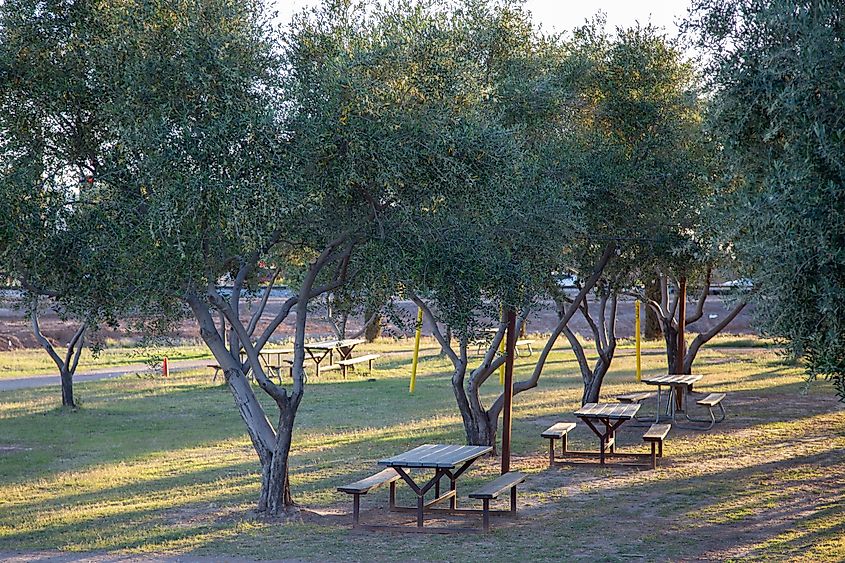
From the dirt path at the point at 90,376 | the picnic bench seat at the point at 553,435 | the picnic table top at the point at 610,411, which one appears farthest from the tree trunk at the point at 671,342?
the dirt path at the point at 90,376

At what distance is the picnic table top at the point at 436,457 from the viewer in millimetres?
10641

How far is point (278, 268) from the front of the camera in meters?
14.2

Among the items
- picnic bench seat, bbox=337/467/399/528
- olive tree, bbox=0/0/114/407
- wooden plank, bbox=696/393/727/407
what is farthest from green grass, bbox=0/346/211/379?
olive tree, bbox=0/0/114/407

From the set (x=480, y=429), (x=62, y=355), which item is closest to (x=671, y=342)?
(x=480, y=429)

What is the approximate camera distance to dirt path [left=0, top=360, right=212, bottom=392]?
94.0ft

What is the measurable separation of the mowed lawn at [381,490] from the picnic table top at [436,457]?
74cm

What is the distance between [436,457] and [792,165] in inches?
207

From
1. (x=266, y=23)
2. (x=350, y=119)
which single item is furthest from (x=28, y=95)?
(x=350, y=119)

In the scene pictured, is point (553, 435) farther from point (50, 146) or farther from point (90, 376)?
point (90, 376)

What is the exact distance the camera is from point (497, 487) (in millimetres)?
11117

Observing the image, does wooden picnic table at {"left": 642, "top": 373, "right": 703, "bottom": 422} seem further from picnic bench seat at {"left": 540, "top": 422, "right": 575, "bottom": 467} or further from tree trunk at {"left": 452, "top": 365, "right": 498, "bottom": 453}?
tree trunk at {"left": 452, "top": 365, "right": 498, "bottom": 453}

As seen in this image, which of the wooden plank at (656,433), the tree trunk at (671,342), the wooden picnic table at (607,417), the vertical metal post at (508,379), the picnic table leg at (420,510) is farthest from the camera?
the tree trunk at (671,342)

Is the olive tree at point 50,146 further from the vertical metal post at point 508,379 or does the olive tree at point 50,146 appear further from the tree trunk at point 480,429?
the tree trunk at point 480,429

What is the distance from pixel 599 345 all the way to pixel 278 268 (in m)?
8.88
